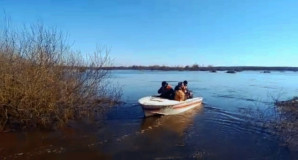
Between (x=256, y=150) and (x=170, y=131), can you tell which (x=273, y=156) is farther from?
(x=170, y=131)

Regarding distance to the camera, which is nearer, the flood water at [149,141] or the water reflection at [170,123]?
the flood water at [149,141]

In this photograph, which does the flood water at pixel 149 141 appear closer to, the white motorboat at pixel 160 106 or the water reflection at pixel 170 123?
the water reflection at pixel 170 123

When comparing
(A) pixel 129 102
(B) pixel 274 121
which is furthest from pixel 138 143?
(A) pixel 129 102

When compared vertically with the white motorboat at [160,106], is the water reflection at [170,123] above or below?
below

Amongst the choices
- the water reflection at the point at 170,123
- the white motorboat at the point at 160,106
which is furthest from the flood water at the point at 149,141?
the white motorboat at the point at 160,106

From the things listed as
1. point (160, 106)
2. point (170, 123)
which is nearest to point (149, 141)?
point (170, 123)

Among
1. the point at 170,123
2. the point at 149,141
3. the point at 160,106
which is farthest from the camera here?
the point at 160,106

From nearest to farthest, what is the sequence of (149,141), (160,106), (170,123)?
(149,141) < (170,123) < (160,106)

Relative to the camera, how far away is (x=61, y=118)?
1177cm

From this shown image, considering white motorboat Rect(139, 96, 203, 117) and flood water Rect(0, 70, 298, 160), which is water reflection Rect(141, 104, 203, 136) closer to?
flood water Rect(0, 70, 298, 160)

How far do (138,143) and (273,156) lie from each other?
4.22m

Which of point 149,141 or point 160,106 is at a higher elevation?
point 160,106

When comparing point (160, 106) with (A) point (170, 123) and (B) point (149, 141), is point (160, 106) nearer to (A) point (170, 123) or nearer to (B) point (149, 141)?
(A) point (170, 123)

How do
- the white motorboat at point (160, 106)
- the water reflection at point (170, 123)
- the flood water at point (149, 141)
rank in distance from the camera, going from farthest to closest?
the white motorboat at point (160, 106) < the water reflection at point (170, 123) < the flood water at point (149, 141)
